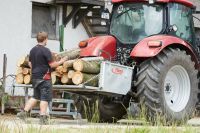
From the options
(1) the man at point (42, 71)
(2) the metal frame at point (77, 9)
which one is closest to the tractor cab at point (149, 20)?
(1) the man at point (42, 71)

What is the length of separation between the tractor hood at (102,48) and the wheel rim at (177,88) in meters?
1.21

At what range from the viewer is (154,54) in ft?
39.1

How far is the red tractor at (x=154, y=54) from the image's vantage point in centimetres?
1211

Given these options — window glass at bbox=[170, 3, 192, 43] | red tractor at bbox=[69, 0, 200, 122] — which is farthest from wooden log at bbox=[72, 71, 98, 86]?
window glass at bbox=[170, 3, 192, 43]

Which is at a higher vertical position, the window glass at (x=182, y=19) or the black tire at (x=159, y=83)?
the window glass at (x=182, y=19)

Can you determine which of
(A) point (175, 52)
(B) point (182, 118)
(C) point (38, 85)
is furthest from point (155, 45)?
(C) point (38, 85)

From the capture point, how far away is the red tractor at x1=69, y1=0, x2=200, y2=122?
12.1 meters

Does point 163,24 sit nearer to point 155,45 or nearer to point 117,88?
point 155,45

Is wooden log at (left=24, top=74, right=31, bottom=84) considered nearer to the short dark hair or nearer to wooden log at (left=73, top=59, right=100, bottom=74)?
the short dark hair

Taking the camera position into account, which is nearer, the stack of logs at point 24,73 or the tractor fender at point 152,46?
the tractor fender at point 152,46

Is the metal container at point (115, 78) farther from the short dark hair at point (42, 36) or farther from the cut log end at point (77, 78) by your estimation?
the short dark hair at point (42, 36)

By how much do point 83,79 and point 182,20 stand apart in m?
2.64

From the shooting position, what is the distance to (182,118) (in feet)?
40.2

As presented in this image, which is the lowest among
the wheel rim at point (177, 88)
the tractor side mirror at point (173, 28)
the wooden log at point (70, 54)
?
the wheel rim at point (177, 88)
